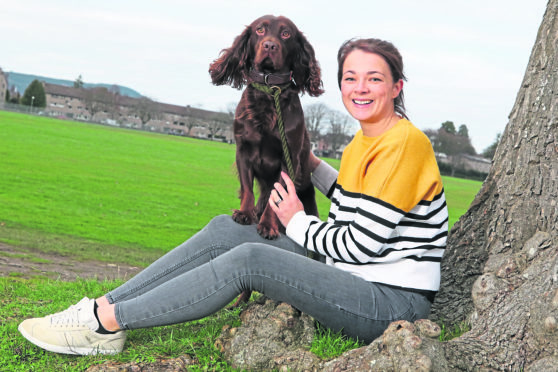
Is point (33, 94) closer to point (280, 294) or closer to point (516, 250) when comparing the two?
point (280, 294)

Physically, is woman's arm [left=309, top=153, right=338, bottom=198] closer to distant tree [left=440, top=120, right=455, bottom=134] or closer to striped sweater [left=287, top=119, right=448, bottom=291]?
striped sweater [left=287, top=119, right=448, bottom=291]

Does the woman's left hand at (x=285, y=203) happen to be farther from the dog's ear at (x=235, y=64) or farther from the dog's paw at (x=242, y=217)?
the dog's ear at (x=235, y=64)

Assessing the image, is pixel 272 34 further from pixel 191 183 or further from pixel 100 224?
pixel 191 183

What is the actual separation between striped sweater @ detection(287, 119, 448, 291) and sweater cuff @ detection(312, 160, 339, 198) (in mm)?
734

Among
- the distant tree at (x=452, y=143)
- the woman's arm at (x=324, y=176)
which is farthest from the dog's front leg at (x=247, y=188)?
the distant tree at (x=452, y=143)

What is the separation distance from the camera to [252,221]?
3.33 meters

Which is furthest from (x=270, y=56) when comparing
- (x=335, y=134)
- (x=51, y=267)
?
(x=335, y=134)

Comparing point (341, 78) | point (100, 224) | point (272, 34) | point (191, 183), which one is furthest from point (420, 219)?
point (191, 183)

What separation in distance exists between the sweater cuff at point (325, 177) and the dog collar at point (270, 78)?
28.7 inches

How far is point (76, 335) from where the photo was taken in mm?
2861

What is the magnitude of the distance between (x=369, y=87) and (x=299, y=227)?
828mm

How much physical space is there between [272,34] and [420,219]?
137 centimetres

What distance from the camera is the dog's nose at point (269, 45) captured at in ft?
10.3

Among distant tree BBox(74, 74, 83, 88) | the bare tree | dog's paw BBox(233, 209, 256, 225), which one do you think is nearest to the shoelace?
dog's paw BBox(233, 209, 256, 225)
